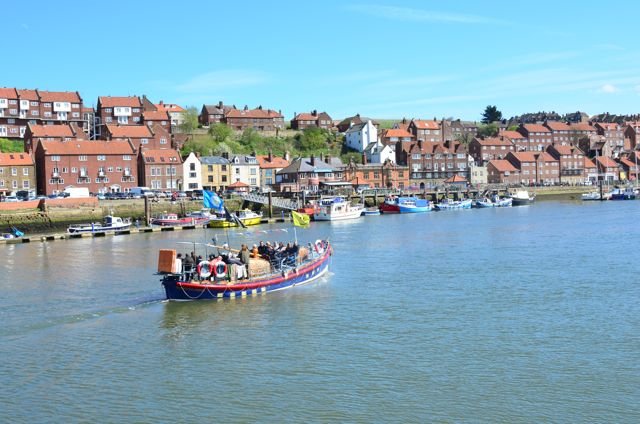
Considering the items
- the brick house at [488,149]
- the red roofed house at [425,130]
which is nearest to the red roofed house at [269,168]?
the red roofed house at [425,130]

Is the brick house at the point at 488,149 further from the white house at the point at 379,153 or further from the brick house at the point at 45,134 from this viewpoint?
Answer: the brick house at the point at 45,134

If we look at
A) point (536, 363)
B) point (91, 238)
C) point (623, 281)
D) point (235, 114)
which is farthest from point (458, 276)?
point (235, 114)

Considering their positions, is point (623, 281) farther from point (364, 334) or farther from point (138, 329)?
point (138, 329)

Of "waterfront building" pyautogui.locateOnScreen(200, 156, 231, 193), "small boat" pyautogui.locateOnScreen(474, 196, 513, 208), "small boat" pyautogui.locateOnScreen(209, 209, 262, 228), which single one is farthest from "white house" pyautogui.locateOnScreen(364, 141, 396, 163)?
A: "small boat" pyautogui.locateOnScreen(209, 209, 262, 228)

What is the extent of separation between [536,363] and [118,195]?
69580 mm

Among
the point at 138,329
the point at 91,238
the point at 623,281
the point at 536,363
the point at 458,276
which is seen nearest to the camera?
the point at 536,363

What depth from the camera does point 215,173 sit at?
101m

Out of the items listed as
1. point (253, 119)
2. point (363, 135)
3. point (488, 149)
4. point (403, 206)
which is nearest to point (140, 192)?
point (403, 206)

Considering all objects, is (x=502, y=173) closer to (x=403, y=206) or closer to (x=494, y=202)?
(x=494, y=202)

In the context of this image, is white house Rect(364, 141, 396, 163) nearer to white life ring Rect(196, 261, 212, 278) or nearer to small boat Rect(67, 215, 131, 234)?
small boat Rect(67, 215, 131, 234)

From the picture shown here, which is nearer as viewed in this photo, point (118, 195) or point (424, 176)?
point (118, 195)

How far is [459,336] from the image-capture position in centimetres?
2481

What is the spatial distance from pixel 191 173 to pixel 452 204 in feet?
118

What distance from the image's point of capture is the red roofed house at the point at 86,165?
87250mm
